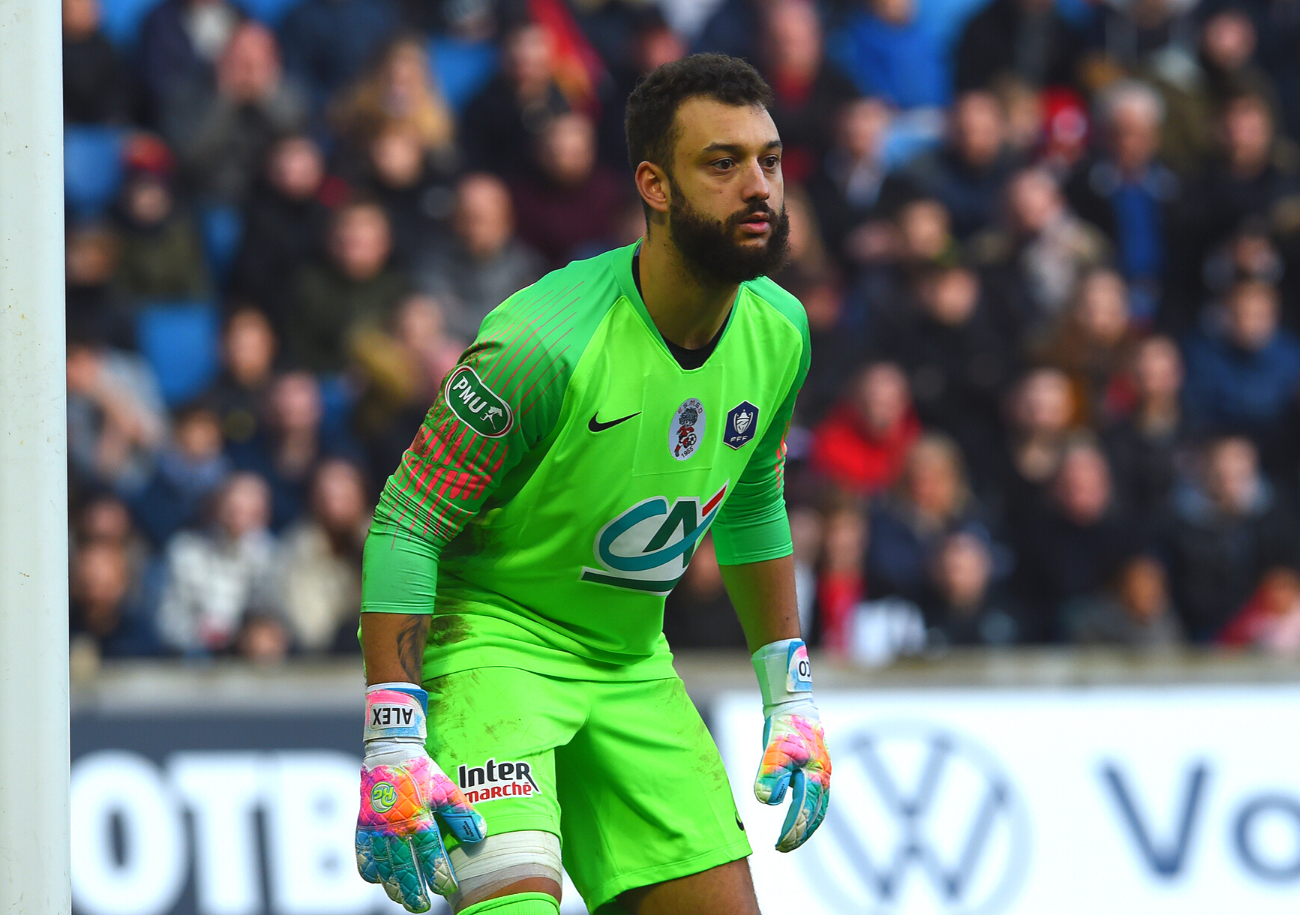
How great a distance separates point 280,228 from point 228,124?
0.84 meters

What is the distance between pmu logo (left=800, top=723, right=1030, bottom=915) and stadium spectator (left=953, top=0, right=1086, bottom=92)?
18.5ft

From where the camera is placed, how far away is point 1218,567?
10.0 meters

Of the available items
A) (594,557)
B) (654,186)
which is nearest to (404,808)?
(594,557)

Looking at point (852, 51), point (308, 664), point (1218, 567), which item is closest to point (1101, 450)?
point (1218, 567)

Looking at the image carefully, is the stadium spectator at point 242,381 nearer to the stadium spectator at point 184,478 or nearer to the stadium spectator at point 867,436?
the stadium spectator at point 184,478

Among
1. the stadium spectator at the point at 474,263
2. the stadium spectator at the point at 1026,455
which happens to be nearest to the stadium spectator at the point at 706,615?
the stadium spectator at the point at 1026,455

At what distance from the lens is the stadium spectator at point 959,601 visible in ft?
30.5

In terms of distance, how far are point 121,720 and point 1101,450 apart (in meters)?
5.34

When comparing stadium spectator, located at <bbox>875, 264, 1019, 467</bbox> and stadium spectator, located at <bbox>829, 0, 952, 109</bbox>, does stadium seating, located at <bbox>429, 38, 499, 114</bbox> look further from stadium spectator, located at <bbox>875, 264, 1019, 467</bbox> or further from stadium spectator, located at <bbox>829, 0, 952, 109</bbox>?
stadium spectator, located at <bbox>875, 264, 1019, 467</bbox>

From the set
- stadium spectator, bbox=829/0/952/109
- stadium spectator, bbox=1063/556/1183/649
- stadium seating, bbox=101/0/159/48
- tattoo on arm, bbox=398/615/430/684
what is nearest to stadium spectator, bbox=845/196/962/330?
stadium spectator, bbox=829/0/952/109

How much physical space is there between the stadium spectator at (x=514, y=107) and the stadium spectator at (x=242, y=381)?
1.89m

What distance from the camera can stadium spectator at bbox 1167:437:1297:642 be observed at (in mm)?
9992

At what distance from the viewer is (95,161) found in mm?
11117

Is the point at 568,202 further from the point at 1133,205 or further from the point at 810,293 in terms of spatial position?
the point at 1133,205
